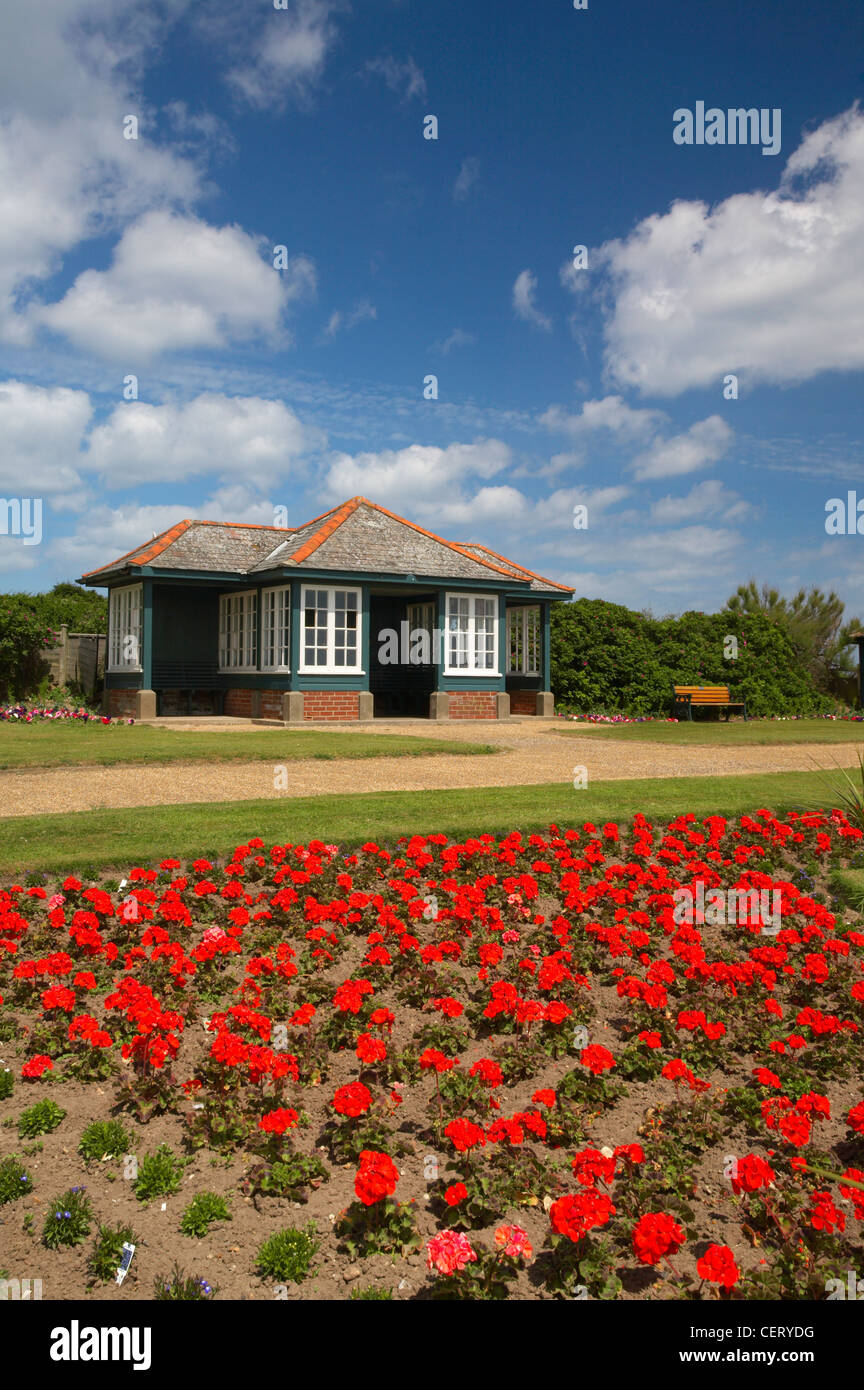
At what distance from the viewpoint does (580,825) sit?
7.32m

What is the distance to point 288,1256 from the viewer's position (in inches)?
103

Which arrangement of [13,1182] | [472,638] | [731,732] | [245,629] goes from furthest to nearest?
[472,638] < [245,629] < [731,732] < [13,1182]

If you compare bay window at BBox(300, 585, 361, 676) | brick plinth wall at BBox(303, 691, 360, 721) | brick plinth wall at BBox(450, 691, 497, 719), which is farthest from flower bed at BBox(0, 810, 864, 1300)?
brick plinth wall at BBox(450, 691, 497, 719)

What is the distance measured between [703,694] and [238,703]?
1102cm

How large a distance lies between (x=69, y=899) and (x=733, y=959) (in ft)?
11.8

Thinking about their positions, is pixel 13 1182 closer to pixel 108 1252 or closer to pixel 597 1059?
pixel 108 1252

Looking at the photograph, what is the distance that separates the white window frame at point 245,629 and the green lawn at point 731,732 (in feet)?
22.1

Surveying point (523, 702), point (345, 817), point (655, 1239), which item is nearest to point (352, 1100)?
point (655, 1239)

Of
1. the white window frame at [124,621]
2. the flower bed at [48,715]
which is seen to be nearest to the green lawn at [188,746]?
the flower bed at [48,715]

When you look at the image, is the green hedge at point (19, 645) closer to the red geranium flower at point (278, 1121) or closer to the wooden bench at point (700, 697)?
the wooden bench at point (700, 697)

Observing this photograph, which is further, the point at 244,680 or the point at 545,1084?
the point at 244,680

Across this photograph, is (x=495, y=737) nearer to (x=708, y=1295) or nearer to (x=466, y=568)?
(x=466, y=568)

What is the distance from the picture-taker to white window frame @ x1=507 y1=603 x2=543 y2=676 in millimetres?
23875

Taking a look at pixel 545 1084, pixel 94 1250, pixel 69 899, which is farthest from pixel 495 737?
pixel 94 1250
